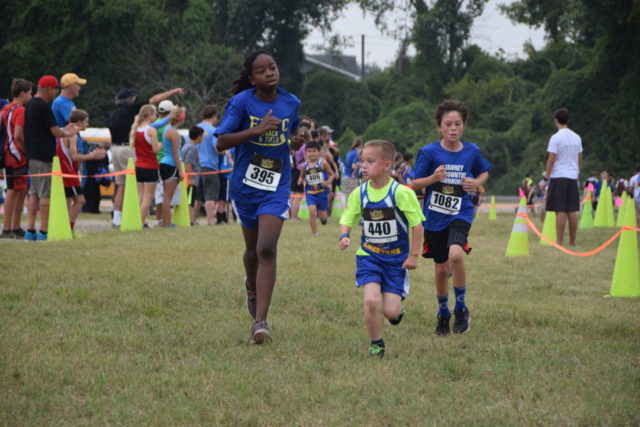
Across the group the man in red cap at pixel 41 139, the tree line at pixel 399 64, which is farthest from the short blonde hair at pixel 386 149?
the tree line at pixel 399 64

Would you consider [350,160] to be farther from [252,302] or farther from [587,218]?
[252,302]

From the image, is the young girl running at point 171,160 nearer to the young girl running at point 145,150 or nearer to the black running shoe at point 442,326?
the young girl running at point 145,150

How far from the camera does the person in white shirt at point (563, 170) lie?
1395 cm

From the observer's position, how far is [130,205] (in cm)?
1439

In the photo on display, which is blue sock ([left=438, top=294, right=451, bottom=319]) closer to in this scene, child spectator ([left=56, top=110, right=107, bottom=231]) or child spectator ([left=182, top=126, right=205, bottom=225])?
child spectator ([left=56, top=110, right=107, bottom=231])

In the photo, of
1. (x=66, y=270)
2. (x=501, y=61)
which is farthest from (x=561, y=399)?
(x=501, y=61)

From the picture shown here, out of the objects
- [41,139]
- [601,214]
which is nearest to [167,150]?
[41,139]

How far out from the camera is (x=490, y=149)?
50.5 m

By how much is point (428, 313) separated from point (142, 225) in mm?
7828

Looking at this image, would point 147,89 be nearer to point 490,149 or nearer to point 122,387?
point 490,149

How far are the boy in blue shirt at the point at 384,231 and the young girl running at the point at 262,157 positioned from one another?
2.24 ft

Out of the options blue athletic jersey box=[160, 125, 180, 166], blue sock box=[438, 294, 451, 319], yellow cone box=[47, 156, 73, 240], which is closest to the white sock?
blue athletic jersey box=[160, 125, 180, 166]

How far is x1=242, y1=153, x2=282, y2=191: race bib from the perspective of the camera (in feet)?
21.7

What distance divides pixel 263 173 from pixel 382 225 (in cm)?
106
